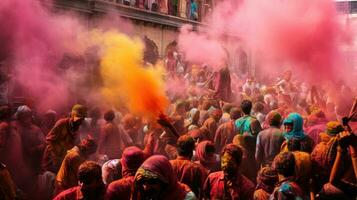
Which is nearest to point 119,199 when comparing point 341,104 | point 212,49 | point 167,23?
point 341,104

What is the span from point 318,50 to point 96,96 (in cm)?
718

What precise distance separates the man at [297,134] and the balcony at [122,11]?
41.8ft

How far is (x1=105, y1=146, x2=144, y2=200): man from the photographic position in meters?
3.89

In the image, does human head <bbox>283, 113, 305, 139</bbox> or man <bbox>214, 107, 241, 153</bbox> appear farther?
man <bbox>214, 107, 241, 153</bbox>

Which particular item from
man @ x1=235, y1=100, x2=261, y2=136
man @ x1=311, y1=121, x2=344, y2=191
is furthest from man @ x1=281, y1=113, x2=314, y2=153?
man @ x1=235, y1=100, x2=261, y2=136

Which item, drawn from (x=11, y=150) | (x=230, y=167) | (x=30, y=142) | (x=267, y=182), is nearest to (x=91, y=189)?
(x=230, y=167)

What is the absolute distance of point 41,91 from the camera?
1115 centimetres

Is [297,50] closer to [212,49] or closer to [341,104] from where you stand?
[341,104]

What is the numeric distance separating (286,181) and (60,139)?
341cm

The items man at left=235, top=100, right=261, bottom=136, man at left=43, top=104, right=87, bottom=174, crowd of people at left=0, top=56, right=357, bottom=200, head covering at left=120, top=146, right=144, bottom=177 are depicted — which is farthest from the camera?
man at left=235, top=100, right=261, bottom=136

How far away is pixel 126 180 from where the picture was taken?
4035mm

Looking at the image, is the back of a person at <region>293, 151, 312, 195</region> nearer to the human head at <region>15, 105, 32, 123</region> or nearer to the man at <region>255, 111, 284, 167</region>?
the man at <region>255, 111, 284, 167</region>

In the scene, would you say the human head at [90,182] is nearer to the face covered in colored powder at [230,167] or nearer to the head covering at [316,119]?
the face covered in colored powder at [230,167]

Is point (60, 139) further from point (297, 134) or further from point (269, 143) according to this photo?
point (297, 134)
